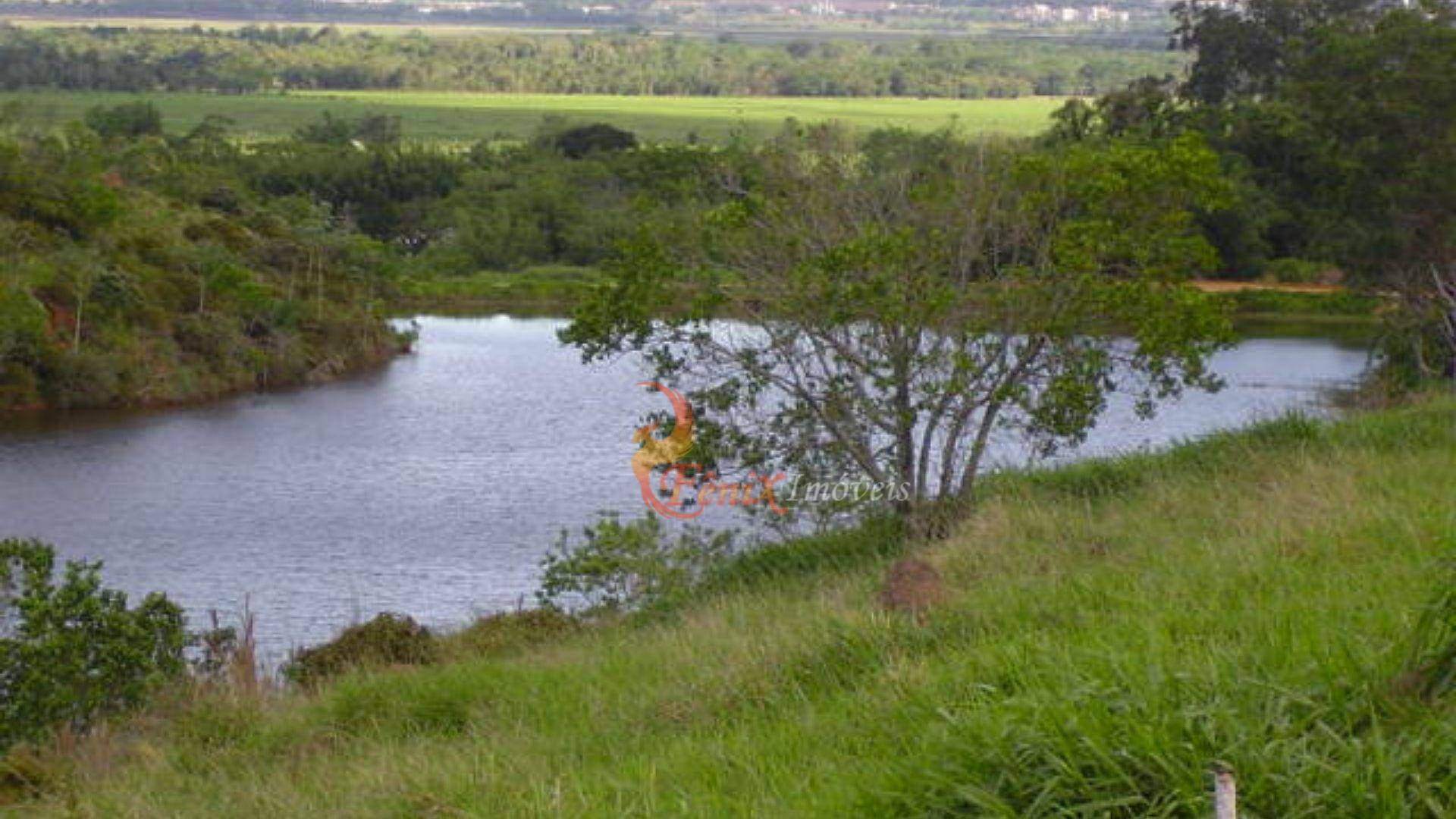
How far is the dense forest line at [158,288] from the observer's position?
127ft

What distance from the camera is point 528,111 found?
12925 centimetres

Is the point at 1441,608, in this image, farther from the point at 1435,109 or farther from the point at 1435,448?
the point at 1435,109

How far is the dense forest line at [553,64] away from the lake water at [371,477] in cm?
9911

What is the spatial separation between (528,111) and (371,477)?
103 metres

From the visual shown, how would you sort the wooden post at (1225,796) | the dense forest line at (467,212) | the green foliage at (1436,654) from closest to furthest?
the wooden post at (1225,796)
the green foliage at (1436,654)
the dense forest line at (467,212)

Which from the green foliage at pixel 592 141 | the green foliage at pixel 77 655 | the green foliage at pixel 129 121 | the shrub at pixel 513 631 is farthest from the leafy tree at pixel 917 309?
the green foliage at pixel 129 121

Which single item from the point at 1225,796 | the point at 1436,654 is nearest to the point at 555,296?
the point at 1436,654

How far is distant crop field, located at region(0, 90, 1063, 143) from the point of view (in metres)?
103

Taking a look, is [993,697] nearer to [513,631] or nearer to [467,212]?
[513,631]

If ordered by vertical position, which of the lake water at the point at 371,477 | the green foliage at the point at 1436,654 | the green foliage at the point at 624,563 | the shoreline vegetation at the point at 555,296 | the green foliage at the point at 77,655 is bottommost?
the shoreline vegetation at the point at 555,296

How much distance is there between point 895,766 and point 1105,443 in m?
20.5

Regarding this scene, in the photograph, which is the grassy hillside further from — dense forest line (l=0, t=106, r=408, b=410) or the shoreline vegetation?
the shoreline vegetation

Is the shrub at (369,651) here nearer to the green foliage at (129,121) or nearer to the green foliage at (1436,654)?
the green foliage at (1436,654)

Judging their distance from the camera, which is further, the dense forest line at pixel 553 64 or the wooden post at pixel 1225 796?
the dense forest line at pixel 553 64
